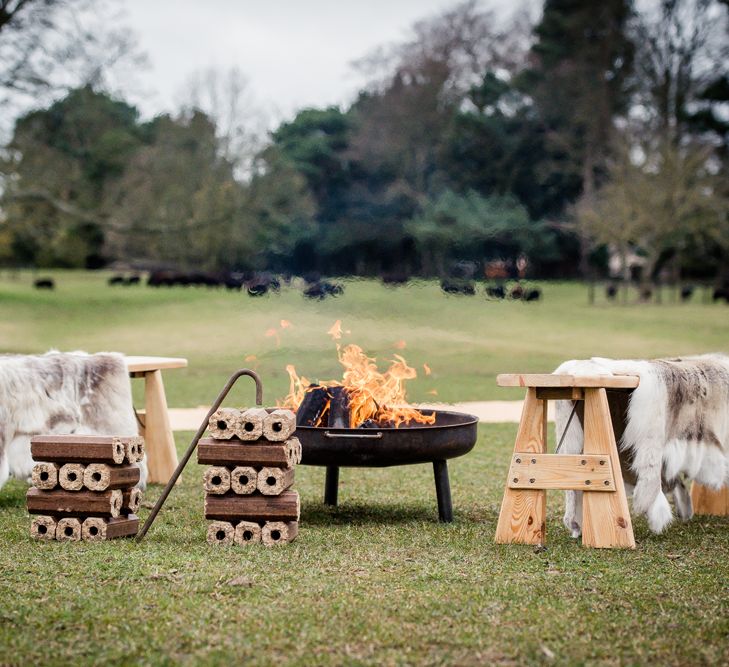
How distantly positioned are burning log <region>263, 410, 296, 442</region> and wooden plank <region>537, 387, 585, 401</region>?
4.27ft

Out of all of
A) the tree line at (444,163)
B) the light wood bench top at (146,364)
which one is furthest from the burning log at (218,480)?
the tree line at (444,163)

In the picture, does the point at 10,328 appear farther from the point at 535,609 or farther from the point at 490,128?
the point at 535,609

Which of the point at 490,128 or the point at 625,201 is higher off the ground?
the point at 490,128

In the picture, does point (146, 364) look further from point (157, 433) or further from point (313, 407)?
point (313, 407)

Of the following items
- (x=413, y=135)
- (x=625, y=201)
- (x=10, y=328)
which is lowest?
(x=10, y=328)

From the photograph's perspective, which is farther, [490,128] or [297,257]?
[490,128]

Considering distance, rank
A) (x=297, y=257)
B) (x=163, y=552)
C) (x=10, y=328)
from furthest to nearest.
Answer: (x=297, y=257) → (x=10, y=328) → (x=163, y=552)

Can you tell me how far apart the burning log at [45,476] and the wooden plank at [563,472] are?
7.76 ft

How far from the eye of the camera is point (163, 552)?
5.09 m

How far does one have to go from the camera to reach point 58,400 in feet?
21.4

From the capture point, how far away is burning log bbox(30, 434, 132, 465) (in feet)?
17.8

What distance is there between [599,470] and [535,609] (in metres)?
1.33

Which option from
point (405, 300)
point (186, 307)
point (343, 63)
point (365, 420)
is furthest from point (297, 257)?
point (365, 420)

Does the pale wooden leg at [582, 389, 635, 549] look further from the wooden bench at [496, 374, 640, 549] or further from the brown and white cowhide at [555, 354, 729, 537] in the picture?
the brown and white cowhide at [555, 354, 729, 537]
